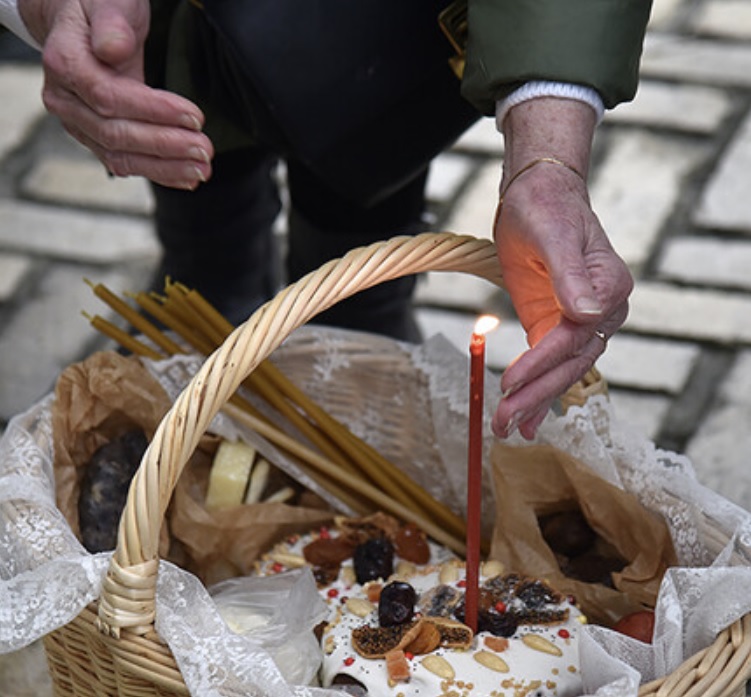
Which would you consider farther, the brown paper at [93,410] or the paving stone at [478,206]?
the paving stone at [478,206]

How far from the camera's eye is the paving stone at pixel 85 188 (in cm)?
226

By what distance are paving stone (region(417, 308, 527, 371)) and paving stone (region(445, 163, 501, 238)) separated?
0.16 metres

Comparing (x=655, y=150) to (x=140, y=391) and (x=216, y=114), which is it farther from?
(x=140, y=391)

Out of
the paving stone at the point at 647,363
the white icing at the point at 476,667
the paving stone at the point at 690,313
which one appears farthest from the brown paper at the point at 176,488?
the paving stone at the point at 690,313

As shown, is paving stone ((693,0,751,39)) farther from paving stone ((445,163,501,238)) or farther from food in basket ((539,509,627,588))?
food in basket ((539,509,627,588))

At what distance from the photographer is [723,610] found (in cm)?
105

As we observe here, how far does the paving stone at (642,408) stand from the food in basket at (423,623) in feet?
1.85

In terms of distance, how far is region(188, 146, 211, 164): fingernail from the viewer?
108cm

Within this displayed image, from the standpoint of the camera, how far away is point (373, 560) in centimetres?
127

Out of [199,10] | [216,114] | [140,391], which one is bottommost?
[140,391]

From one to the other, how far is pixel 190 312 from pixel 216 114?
25cm

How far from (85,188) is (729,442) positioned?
109 centimetres

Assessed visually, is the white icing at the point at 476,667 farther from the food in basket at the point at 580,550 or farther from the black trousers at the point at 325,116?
the black trousers at the point at 325,116

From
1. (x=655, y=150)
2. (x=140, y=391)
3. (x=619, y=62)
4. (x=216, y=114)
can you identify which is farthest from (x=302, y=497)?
(x=655, y=150)
